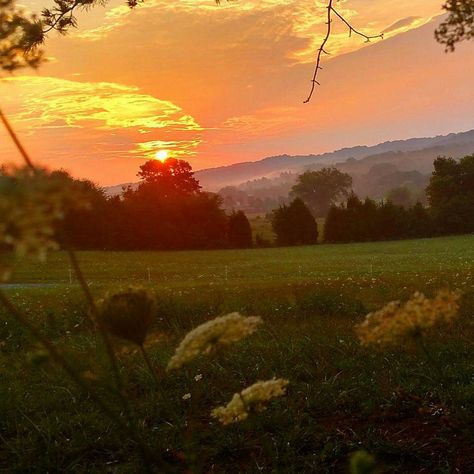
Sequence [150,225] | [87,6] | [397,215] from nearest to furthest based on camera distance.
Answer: [87,6] → [150,225] → [397,215]

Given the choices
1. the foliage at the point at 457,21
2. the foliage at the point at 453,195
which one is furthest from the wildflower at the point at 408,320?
the foliage at the point at 453,195

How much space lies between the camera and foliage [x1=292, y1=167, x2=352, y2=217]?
15338cm

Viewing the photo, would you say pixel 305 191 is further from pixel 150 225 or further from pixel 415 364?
pixel 415 364

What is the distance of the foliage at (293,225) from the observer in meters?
71.8

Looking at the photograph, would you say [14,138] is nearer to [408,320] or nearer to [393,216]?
[408,320]

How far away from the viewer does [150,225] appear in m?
63.6

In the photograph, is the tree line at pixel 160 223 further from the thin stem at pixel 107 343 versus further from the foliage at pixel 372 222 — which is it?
the thin stem at pixel 107 343

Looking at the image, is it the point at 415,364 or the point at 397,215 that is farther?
the point at 397,215

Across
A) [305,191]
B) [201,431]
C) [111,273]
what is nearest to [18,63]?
[201,431]

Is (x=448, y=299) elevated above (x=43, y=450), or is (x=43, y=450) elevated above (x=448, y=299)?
(x=448, y=299)

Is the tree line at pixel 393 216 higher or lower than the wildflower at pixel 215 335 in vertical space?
lower

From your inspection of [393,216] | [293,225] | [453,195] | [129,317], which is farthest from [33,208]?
[453,195]

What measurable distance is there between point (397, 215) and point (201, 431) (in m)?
72.7

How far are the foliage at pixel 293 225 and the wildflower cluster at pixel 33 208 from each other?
70762 mm
